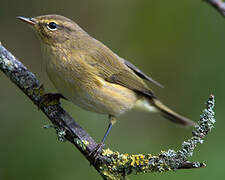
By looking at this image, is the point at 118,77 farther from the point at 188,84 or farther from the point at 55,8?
the point at 55,8

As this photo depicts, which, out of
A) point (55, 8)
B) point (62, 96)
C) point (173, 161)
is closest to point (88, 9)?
point (55, 8)

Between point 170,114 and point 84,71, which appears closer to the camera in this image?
point 84,71

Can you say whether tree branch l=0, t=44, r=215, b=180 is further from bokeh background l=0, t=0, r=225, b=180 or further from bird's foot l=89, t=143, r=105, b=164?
bokeh background l=0, t=0, r=225, b=180

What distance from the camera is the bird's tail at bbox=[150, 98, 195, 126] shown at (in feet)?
17.6

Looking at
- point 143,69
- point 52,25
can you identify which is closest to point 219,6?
point 52,25

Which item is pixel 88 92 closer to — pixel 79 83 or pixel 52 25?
pixel 79 83

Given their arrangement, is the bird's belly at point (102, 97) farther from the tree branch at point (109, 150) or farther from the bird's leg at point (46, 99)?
the tree branch at point (109, 150)

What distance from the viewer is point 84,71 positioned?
4.21 meters

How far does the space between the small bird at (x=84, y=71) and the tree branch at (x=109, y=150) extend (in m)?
0.25

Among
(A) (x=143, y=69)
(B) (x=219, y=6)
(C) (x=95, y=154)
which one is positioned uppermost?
(A) (x=143, y=69)

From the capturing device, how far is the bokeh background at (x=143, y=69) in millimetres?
4824

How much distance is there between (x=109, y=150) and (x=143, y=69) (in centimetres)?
257

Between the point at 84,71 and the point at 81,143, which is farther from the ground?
the point at 84,71

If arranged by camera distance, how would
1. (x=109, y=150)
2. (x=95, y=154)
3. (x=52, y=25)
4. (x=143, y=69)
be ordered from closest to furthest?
(x=95, y=154) < (x=109, y=150) < (x=52, y=25) < (x=143, y=69)
